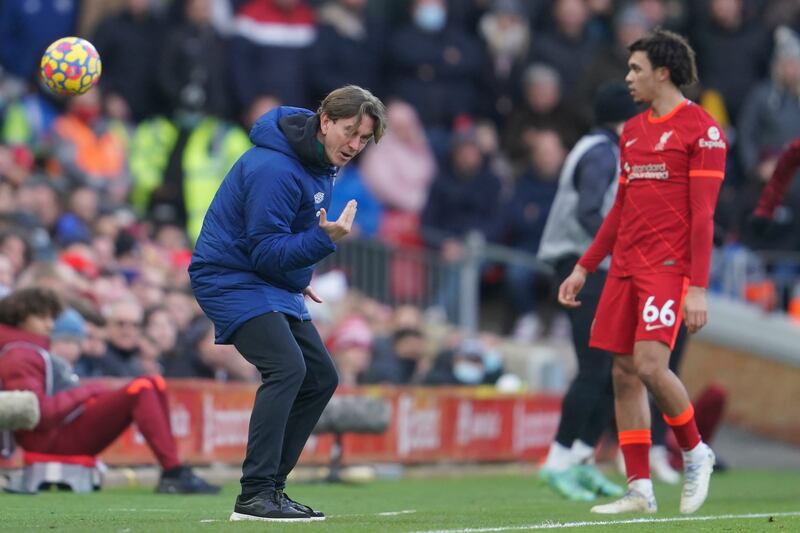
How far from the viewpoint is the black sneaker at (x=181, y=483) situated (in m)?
11.1

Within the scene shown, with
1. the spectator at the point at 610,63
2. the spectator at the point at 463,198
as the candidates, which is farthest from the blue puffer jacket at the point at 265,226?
the spectator at the point at 610,63

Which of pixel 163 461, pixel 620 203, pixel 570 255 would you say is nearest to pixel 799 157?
pixel 570 255

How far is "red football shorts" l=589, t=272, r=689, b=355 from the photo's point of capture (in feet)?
29.1

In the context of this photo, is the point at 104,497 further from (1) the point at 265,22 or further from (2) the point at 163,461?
(1) the point at 265,22

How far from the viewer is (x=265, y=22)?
747 inches

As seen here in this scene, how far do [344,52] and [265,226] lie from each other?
1154 centimetres

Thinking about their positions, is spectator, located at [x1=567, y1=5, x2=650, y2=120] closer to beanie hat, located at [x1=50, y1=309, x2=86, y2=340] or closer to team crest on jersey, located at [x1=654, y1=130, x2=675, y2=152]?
beanie hat, located at [x1=50, y1=309, x2=86, y2=340]

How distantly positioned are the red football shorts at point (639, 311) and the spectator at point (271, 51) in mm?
10104

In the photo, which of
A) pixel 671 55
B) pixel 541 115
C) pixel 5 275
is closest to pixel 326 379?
pixel 671 55

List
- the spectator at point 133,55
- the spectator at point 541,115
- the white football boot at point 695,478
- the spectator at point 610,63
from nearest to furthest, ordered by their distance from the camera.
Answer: the white football boot at point 695,478 < the spectator at point 133,55 < the spectator at point 610,63 < the spectator at point 541,115

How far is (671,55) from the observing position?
907 centimetres

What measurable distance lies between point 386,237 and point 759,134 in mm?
4526

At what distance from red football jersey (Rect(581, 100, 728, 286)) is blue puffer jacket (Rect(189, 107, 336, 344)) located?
1.77m

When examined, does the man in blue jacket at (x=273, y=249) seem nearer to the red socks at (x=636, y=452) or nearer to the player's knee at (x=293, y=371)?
the player's knee at (x=293, y=371)
